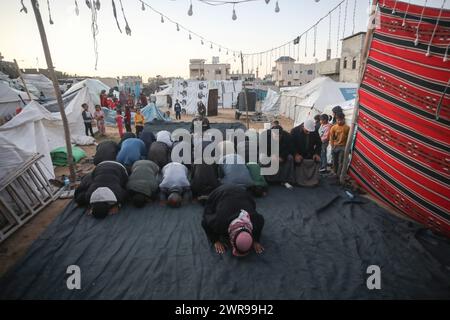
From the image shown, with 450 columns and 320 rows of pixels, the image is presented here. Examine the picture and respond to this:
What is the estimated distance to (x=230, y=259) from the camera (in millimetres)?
3520

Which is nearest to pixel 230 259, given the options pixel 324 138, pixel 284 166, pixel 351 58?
pixel 284 166

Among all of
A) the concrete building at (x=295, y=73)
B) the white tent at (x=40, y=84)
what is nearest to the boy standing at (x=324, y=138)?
the white tent at (x=40, y=84)

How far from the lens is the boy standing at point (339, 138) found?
6.09 meters

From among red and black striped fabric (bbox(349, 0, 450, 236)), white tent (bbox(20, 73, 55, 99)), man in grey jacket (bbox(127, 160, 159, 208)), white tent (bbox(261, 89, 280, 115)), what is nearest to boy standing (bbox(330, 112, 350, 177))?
red and black striped fabric (bbox(349, 0, 450, 236))

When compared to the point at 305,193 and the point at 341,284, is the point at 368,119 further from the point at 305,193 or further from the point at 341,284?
the point at 341,284

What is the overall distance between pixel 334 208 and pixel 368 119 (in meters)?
1.95

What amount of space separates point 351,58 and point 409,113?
22.3m

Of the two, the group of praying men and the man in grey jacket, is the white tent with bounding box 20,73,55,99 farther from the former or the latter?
the man in grey jacket

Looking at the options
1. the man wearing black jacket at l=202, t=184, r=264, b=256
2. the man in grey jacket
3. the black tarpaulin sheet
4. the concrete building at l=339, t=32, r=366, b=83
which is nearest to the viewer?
the black tarpaulin sheet

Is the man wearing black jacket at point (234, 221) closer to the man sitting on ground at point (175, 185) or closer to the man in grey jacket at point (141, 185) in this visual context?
the man sitting on ground at point (175, 185)

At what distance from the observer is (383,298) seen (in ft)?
9.57

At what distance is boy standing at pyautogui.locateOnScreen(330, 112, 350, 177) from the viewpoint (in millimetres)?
6086

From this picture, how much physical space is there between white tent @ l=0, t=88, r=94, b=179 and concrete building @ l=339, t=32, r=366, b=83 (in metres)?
20.4

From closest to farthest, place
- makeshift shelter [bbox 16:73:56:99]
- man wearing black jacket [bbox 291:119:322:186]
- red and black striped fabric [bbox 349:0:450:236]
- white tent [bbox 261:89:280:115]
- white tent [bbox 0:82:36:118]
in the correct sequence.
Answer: red and black striped fabric [bbox 349:0:450:236] → man wearing black jacket [bbox 291:119:322:186] → white tent [bbox 0:82:36:118] → white tent [bbox 261:89:280:115] → makeshift shelter [bbox 16:73:56:99]
